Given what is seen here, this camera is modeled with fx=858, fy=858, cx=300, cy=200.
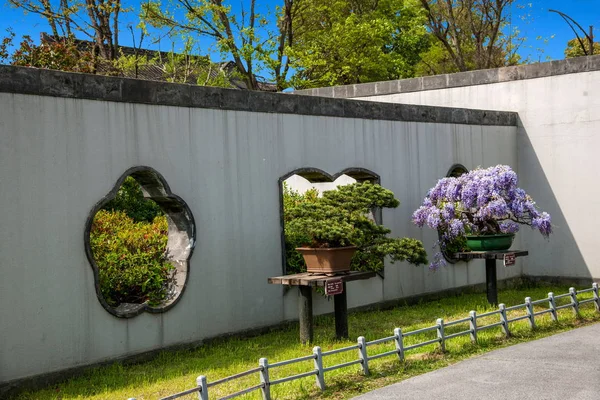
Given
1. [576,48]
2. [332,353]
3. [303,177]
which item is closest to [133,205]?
[303,177]

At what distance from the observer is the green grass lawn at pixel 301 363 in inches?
327

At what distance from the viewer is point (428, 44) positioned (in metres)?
36.2

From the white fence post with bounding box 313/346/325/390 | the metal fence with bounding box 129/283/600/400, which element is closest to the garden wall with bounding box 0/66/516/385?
the metal fence with bounding box 129/283/600/400

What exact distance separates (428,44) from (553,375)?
95.6 feet

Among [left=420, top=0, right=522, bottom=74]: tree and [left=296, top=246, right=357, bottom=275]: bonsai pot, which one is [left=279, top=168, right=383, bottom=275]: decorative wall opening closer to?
[left=296, top=246, right=357, bottom=275]: bonsai pot

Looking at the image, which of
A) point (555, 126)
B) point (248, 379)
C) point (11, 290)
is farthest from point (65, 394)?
point (555, 126)

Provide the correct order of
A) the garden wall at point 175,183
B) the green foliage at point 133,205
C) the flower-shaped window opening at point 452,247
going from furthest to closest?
1. the green foliage at point 133,205
2. the flower-shaped window opening at point 452,247
3. the garden wall at point 175,183

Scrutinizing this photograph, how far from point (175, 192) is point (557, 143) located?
8.43m

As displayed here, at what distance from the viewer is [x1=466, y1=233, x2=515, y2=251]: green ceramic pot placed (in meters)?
13.0

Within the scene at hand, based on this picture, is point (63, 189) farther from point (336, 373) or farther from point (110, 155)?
point (336, 373)

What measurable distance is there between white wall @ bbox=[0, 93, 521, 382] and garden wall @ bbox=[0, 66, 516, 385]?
15mm

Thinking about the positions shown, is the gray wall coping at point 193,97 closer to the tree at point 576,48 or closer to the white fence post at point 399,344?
the white fence post at point 399,344

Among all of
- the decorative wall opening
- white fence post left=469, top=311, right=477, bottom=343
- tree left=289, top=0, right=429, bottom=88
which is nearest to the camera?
white fence post left=469, top=311, right=477, bottom=343

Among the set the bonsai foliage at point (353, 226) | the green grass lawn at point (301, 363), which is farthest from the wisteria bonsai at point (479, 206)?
the bonsai foliage at point (353, 226)
